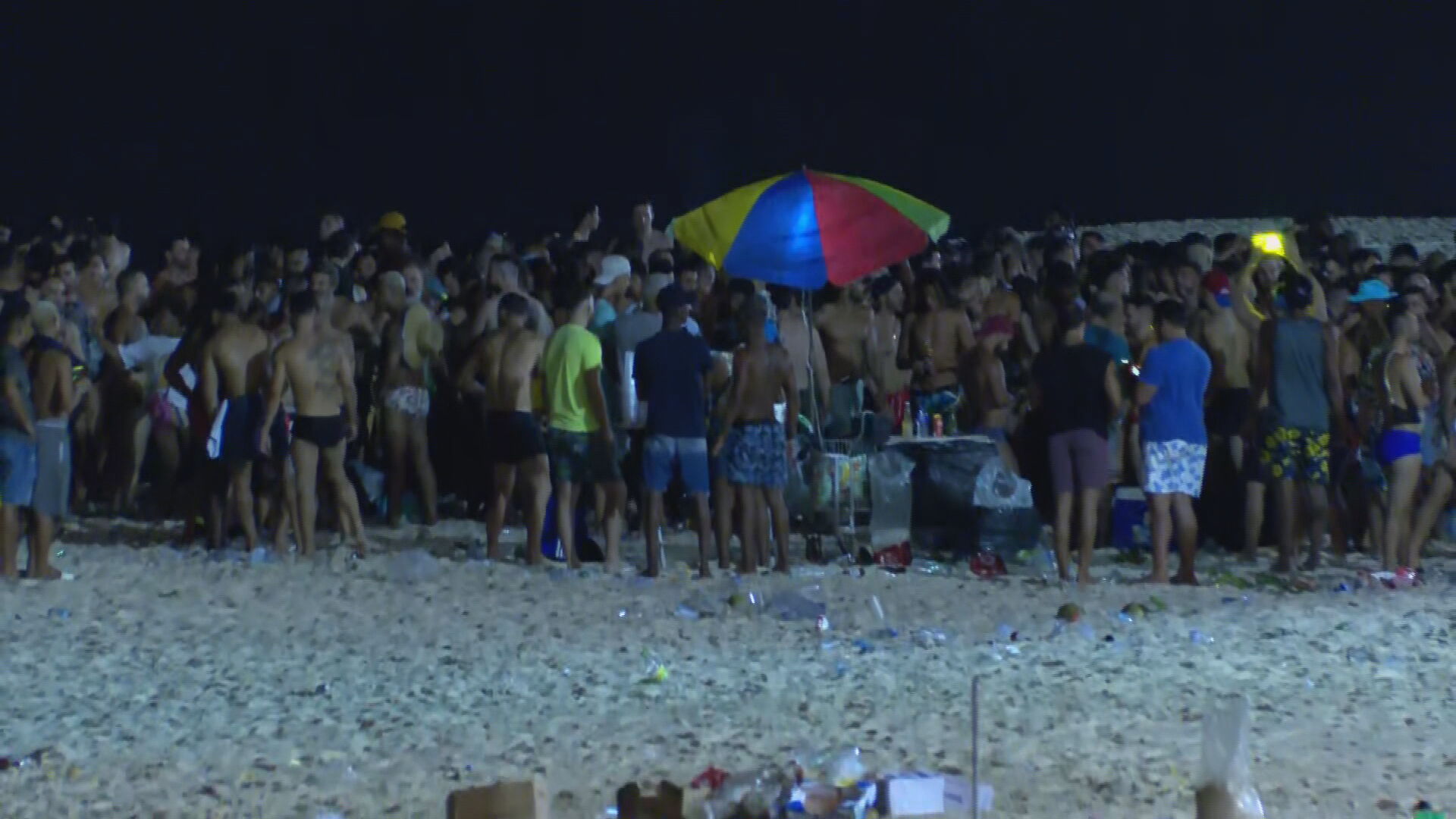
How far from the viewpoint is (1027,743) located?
652cm

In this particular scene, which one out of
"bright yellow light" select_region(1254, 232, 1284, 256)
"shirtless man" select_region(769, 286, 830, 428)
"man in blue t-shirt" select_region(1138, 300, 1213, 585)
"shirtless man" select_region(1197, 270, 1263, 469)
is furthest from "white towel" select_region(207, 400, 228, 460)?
"bright yellow light" select_region(1254, 232, 1284, 256)

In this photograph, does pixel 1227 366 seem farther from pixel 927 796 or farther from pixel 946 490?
pixel 927 796

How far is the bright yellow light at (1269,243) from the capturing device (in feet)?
47.3

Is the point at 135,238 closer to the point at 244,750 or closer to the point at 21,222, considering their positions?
the point at 21,222

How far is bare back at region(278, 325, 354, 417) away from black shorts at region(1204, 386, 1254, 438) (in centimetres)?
491

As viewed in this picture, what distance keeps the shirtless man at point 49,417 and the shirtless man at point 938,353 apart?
15.8ft

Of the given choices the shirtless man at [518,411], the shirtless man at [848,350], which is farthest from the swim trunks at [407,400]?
the shirtless man at [848,350]

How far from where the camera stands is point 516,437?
35.2 ft

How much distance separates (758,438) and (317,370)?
2.44m

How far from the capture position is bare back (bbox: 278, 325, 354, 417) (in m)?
10.7

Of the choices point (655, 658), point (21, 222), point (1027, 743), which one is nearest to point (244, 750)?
point (655, 658)

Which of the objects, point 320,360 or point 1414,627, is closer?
point 1414,627

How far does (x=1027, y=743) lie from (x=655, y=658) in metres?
2.07

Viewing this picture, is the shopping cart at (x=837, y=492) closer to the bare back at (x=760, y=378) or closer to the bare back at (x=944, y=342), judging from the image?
the bare back at (x=944, y=342)
